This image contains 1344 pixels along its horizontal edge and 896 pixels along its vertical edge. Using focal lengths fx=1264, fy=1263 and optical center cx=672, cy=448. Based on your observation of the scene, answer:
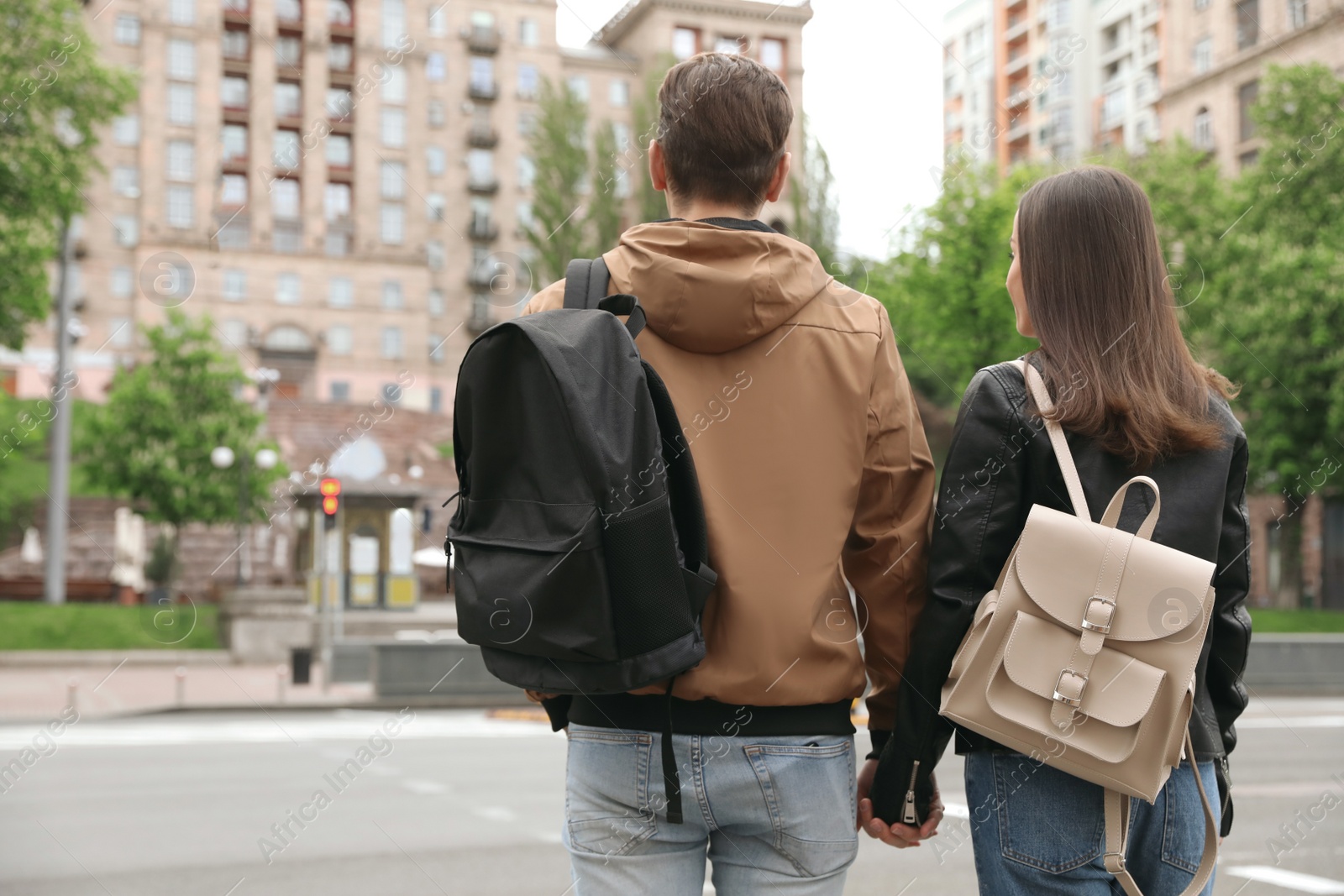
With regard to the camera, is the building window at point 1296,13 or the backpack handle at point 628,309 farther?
the building window at point 1296,13

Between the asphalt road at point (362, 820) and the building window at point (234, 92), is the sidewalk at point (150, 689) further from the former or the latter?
the building window at point (234, 92)

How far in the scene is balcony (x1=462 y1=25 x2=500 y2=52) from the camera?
73250 mm

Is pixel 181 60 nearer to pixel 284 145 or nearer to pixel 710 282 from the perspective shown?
pixel 284 145

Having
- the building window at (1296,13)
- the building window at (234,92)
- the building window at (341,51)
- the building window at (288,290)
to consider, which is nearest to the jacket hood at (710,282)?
the building window at (1296,13)

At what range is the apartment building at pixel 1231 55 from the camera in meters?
42.4

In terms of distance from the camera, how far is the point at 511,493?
2031 mm

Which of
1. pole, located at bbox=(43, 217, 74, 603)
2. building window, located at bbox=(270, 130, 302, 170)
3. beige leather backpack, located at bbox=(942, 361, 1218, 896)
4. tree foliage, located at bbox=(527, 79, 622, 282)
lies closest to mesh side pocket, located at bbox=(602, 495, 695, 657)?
beige leather backpack, located at bbox=(942, 361, 1218, 896)

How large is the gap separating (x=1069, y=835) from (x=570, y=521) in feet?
3.44

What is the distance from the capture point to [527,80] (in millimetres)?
74688

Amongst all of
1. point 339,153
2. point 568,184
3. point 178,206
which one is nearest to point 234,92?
point 339,153

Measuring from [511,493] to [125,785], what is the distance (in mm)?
9543

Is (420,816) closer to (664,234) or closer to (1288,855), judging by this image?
(1288,855)

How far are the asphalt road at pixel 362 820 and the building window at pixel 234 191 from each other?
5765cm

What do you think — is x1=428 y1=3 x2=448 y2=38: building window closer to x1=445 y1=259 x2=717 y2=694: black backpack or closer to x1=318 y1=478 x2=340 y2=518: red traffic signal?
x1=318 y1=478 x2=340 y2=518: red traffic signal
